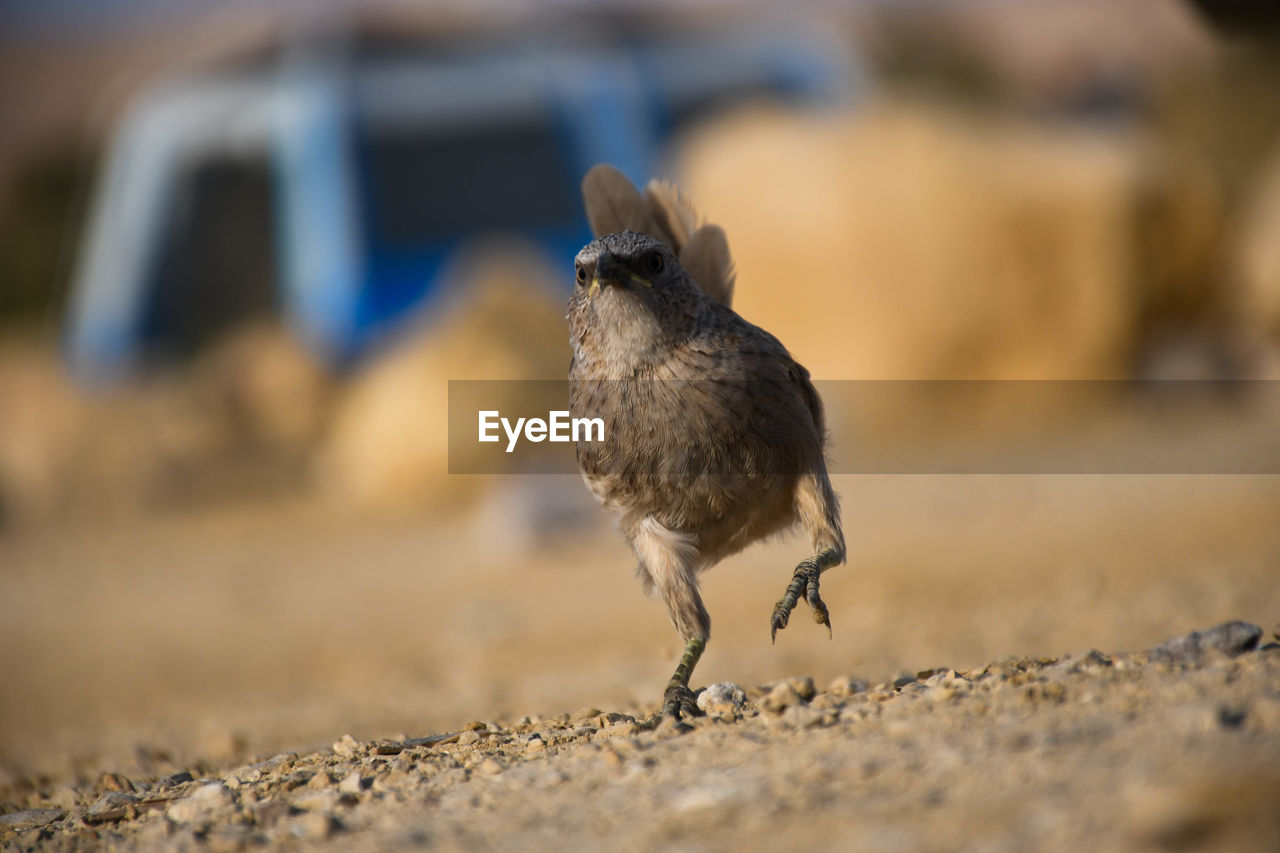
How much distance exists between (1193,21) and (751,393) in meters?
2.51

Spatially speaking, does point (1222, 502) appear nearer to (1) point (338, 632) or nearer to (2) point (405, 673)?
(2) point (405, 673)

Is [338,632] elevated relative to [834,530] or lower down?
elevated

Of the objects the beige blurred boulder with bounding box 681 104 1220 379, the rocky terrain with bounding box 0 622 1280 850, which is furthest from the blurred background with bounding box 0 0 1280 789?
the rocky terrain with bounding box 0 622 1280 850

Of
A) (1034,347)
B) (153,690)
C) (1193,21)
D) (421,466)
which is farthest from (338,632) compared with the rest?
(1034,347)

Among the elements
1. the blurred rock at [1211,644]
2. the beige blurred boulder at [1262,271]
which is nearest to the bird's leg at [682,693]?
the blurred rock at [1211,644]

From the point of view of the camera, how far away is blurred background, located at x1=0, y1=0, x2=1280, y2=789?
22.5 feet

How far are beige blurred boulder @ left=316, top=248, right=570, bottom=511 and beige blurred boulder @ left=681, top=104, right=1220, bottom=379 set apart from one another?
215 cm

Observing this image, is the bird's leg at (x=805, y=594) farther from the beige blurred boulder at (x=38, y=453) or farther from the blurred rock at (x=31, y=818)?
the beige blurred boulder at (x=38, y=453)

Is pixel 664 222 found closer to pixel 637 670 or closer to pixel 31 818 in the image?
pixel 637 670

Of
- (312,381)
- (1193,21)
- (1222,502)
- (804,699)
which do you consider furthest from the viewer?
(312,381)

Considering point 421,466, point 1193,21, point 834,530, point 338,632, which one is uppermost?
point 421,466

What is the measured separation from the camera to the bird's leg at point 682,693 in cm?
378

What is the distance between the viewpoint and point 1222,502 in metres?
7.97

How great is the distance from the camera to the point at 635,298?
12.7 ft
